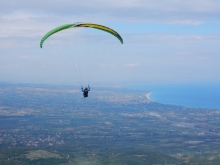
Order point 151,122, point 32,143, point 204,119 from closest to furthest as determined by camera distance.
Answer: point 32,143, point 151,122, point 204,119

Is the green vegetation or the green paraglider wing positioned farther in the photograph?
the green vegetation

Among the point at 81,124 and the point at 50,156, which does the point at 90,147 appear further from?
the point at 81,124

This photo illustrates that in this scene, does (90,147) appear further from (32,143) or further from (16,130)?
(16,130)

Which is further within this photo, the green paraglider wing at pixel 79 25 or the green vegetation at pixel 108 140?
the green vegetation at pixel 108 140

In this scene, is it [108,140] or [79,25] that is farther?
[108,140]

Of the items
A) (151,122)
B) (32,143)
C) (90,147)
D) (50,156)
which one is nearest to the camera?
(50,156)

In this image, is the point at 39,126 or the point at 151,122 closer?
the point at 39,126

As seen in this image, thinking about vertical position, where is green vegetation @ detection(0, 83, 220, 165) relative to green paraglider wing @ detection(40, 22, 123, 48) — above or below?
below

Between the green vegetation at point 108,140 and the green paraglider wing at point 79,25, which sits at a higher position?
the green paraglider wing at point 79,25

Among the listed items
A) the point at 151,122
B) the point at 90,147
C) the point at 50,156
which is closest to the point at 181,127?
the point at 151,122

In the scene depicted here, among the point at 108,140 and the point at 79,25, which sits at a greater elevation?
the point at 79,25
